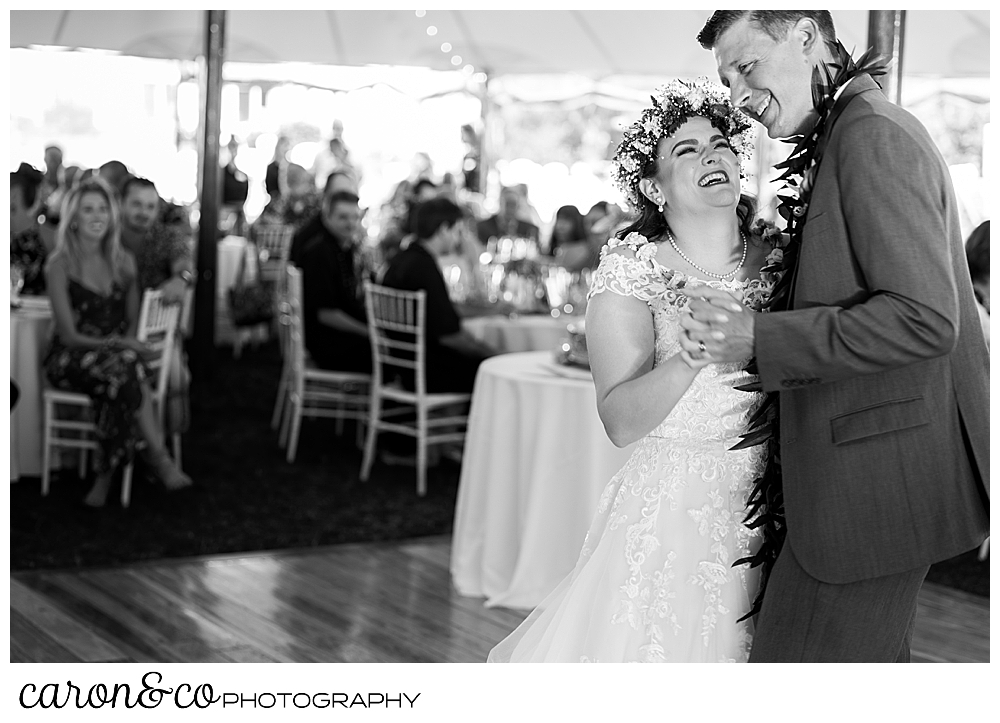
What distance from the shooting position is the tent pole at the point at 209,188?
25.8 ft

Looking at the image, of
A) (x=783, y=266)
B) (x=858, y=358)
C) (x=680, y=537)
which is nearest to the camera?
(x=858, y=358)

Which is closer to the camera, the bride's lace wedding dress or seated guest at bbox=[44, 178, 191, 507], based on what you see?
the bride's lace wedding dress

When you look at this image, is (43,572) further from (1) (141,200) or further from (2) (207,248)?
(2) (207,248)

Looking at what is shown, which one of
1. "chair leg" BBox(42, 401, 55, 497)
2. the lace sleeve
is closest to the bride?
the lace sleeve

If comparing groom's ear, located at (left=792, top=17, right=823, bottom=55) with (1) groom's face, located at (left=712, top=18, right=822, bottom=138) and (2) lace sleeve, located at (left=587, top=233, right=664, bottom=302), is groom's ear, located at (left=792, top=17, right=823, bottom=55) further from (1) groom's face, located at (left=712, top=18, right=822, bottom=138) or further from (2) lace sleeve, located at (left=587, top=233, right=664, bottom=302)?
(2) lace sleeve, located at (left=587, top=233, right=664, bottom=302)

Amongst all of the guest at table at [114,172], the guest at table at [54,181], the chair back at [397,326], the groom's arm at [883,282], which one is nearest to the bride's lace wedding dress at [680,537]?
the groom's arm at [883,282]

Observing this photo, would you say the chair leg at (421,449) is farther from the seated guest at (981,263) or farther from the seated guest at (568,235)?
the seated guest at (568,235)

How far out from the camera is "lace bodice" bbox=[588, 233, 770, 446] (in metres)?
2.03

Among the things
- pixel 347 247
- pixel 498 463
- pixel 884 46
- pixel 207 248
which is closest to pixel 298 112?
pixel 207 248

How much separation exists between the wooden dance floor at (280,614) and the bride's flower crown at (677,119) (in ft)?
6.02

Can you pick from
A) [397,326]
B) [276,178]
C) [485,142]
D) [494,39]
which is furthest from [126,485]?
[485,142]

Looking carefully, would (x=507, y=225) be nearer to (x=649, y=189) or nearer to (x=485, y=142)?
(x=485, y=142)

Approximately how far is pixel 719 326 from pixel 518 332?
436 cm

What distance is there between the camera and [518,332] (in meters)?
6.04
